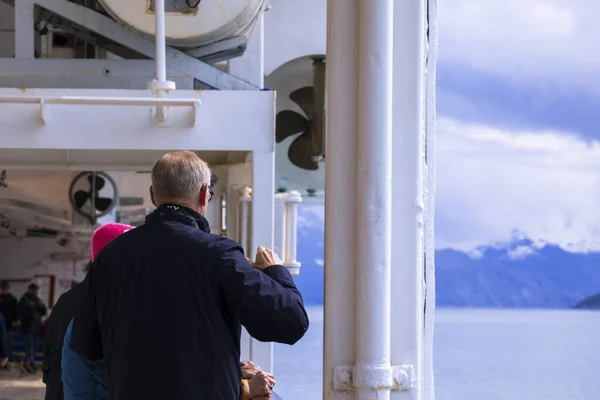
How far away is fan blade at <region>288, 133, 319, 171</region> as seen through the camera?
16.6 meters

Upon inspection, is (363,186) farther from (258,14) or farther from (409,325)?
(258,14)

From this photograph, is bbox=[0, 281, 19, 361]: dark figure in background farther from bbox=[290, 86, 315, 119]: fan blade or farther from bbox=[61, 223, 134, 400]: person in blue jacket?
bbox=[61, 223, 134, 400]: person in blue jacket

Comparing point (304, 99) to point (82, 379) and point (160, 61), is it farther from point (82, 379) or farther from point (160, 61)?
point (82, 379)

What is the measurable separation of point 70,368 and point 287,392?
23874 millimetres

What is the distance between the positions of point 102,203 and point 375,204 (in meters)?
13.0

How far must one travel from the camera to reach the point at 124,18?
313 inches

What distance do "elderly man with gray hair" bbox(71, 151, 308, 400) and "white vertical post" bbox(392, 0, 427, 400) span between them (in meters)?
0.27

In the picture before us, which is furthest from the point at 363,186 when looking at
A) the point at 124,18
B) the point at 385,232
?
the point at 124,18

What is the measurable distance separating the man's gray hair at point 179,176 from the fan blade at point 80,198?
12.7 m

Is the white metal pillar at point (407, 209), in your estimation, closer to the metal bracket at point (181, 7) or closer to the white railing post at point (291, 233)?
the metal bracket at point (181, 7)

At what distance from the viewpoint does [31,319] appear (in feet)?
56.7

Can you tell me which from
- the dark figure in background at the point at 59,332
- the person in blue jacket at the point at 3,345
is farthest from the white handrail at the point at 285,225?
the person in blue jacket at the point at 3,345

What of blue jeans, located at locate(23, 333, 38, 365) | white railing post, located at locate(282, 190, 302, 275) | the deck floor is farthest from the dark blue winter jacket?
blue jeans, located at locate(23, 333, 38, 365)

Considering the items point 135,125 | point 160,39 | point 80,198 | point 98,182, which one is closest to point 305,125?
point 98,182
